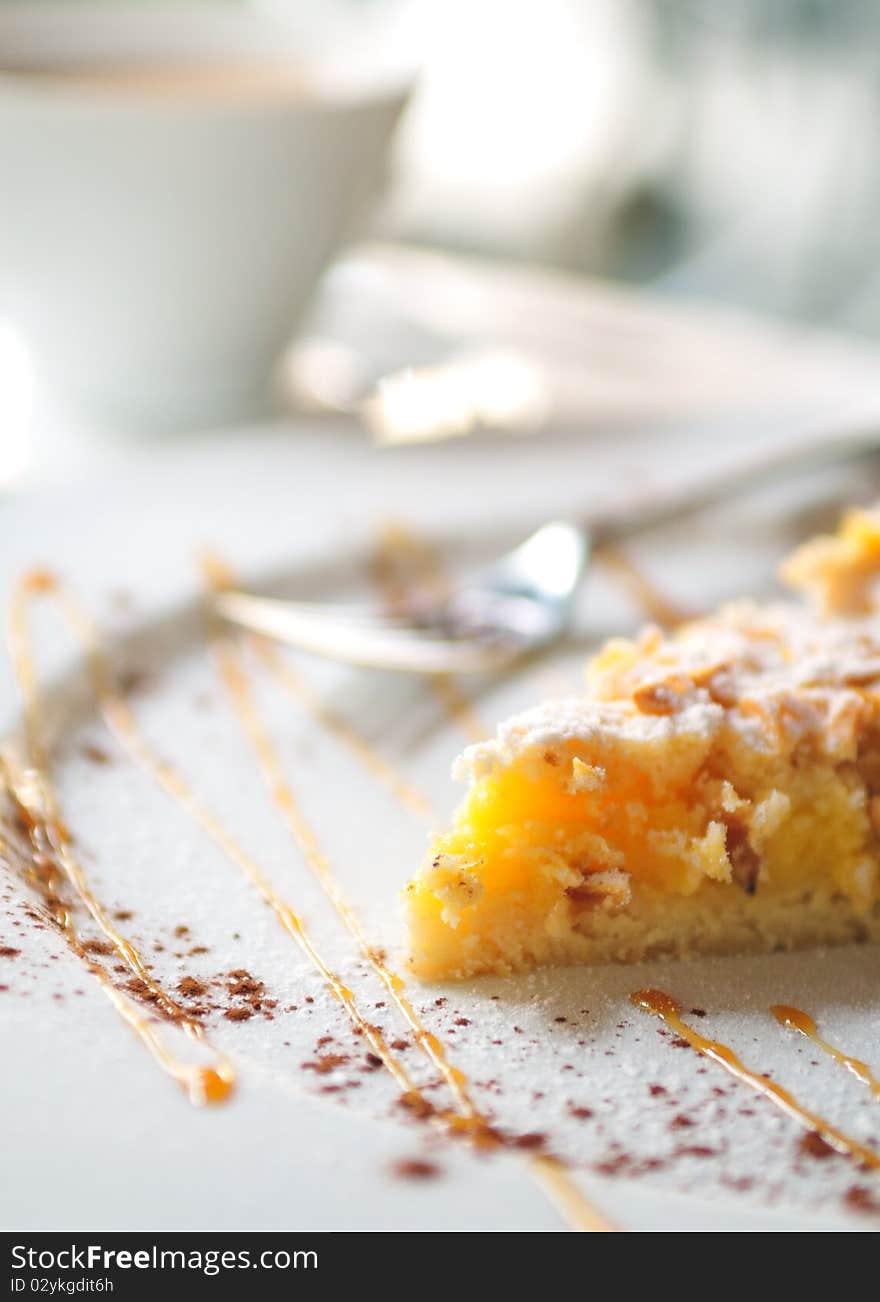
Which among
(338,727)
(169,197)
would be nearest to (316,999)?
(338,727)

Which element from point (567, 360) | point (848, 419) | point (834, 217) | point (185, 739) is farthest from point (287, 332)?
point (834, 217)

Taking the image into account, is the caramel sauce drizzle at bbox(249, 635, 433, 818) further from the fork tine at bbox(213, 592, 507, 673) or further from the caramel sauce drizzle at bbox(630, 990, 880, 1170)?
the caramel sauce drizzle at bbox(630, 990, 880, 1170)

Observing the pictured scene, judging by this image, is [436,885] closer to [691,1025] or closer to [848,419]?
[691,1025]

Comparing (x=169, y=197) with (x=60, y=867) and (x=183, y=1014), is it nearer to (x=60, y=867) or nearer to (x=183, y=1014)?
(x=60, y=867)

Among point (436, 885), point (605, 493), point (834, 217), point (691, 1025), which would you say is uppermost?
point (834, 217)

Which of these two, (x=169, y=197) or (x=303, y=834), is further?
(x=169, y=197)

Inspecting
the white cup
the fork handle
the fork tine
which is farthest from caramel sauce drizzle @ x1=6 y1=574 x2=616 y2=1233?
the white cup

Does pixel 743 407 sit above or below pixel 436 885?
above
